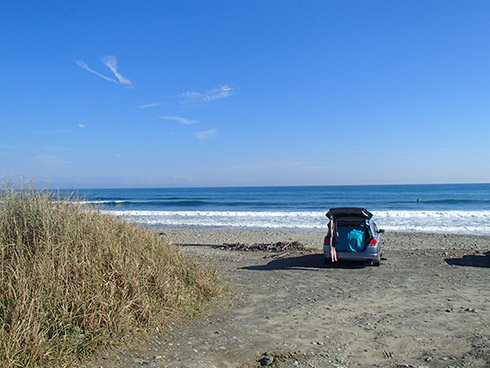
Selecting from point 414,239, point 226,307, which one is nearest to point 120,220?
point 226,307

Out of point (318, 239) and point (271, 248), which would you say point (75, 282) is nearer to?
point (271, 248)

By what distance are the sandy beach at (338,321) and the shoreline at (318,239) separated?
4.38 m

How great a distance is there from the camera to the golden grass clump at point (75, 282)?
3.98 meters

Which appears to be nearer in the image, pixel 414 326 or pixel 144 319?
pixel 144 319

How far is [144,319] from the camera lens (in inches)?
197

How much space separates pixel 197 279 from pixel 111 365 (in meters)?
2.63

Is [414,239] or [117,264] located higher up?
[117,264]

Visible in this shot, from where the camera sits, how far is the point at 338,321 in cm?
562

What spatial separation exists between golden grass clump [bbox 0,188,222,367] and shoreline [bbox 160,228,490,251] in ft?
28.0

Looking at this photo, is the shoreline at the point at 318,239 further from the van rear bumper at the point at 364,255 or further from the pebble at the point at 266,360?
the pebble at the point at 266,360

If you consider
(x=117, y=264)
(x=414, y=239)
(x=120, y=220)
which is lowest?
(x=414, y=239)

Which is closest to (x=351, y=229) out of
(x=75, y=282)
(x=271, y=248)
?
(x=271, y=248)

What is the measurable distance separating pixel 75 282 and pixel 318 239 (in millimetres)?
13160

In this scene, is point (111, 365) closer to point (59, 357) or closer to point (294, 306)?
point (59, 357)
